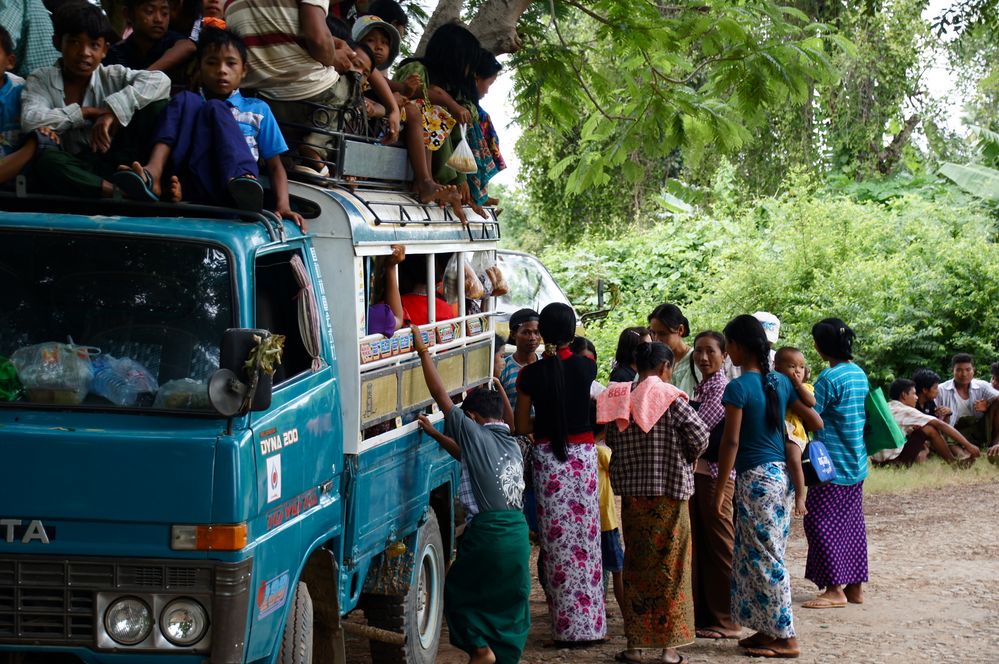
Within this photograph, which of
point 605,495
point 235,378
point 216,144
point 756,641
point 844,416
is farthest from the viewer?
point 844,416

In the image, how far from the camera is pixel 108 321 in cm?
431

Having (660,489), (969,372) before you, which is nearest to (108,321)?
(660,489)

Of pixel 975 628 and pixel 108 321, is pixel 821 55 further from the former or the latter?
pixel 108 321

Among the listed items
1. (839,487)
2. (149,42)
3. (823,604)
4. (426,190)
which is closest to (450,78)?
(426,190)

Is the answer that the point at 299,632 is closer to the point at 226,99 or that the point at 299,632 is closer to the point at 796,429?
the point at 226,99

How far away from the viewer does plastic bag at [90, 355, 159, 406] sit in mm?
4145

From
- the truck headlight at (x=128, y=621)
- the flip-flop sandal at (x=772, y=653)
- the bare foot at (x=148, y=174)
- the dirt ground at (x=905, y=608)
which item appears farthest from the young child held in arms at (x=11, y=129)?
the flip-flop sandal at (x=772, y=653)

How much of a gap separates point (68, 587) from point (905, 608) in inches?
232

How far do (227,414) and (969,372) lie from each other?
1156 centimetres

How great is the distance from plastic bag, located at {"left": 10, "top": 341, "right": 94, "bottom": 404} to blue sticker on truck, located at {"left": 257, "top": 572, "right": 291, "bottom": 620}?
2.84 ft

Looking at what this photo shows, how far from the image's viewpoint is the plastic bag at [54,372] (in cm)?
411

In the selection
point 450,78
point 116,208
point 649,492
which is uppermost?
point 450,78

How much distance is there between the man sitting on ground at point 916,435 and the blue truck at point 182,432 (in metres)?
9.13

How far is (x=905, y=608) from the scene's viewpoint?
8211mm
